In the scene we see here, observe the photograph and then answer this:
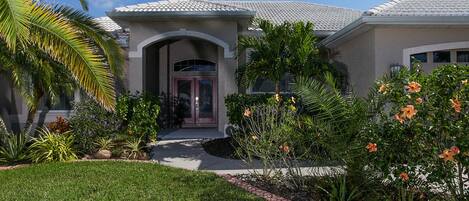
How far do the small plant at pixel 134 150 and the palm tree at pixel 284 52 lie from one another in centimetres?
376

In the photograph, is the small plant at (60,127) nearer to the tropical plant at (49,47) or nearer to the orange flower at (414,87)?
the tropical plant at (49,47)

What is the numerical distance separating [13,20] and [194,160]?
6350mm

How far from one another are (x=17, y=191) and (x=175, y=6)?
951cm

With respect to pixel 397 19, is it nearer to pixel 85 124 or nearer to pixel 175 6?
pixel 175 6

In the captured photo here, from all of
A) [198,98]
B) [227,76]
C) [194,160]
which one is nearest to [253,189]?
[194,160]

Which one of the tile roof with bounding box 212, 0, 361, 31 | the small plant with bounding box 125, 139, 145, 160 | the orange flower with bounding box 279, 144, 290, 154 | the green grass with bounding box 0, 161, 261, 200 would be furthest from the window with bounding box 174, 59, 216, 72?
the orange flower with bounding box 279, 144, 290, 154

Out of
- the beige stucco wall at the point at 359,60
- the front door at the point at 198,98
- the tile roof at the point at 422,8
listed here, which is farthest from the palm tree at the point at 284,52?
the front door at the point at 198,98

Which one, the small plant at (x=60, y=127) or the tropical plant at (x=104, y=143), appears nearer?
the tropical plant at (x=104, y=143)

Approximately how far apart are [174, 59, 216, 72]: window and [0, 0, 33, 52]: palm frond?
1374 cm

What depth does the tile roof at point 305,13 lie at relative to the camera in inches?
756

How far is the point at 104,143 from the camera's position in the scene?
12359 mm

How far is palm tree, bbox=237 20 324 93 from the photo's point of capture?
11930 millimetres

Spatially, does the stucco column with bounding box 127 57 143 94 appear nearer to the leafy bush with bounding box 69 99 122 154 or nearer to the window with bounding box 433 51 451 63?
the leafy bush with bounding box 69 99 122 154

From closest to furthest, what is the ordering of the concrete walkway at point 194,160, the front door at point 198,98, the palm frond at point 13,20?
the palm frond at point 13,20 → the concrete walkway at point 194,160 → the front door at point 198,98
